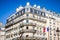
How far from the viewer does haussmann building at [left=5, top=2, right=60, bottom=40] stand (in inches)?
1549

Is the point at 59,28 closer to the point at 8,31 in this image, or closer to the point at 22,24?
the point at 22,24

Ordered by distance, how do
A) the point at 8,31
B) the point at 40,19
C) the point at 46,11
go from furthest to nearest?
the point at 8,31 → the point at 46,11 → the point at 40,19

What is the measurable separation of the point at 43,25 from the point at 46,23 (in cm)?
135

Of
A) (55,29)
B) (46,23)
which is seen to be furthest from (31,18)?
(55,29)

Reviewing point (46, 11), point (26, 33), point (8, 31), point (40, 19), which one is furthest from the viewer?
point (8, 31)

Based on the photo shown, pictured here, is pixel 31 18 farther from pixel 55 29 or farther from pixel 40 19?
pixel 55 29

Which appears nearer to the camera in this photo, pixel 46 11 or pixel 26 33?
pixel 26 33

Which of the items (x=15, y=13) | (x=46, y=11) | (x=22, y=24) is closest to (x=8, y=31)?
(x=15, y=13)

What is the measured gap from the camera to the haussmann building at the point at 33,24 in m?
39.3

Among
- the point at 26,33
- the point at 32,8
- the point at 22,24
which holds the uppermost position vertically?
the point at 32,8

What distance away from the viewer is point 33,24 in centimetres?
3994

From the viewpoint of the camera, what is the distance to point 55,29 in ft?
149

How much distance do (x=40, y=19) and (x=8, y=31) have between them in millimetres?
12979

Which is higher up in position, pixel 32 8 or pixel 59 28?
pixel 32 8
